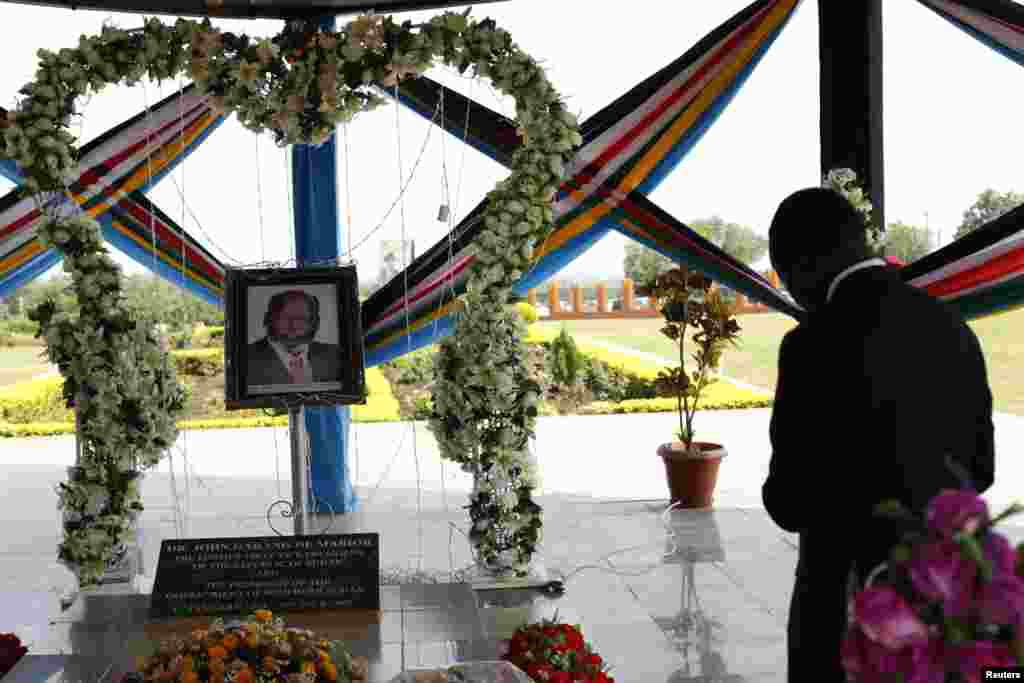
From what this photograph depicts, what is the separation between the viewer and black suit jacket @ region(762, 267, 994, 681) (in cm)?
157

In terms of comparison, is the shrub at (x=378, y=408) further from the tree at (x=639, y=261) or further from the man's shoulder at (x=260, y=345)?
the man's shoulder at (x=260, y=345)

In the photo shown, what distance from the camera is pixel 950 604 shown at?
2.95ft

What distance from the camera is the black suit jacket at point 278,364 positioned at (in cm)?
417

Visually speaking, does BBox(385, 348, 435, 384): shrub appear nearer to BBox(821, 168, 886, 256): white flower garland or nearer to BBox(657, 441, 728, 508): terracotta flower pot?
BBox(657, 441, 728, 508): terracotta flower pot

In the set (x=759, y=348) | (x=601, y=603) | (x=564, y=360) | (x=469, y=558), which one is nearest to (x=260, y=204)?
(x=469, y=558)

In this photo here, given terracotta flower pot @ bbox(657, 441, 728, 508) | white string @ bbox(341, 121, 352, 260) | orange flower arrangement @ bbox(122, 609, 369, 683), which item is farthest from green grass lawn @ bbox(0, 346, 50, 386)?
orange flower arrangement @ bbox(122, 609, 369, 683)

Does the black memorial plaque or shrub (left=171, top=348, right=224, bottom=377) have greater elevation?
shrub (left=171, top=348, right=224, bottom=377)

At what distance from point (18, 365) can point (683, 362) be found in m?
8.45

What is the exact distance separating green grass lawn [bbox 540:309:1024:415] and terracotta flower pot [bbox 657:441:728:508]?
6.71 m

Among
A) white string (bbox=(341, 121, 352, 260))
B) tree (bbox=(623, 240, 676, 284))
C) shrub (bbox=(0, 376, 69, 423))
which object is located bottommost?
shrub (bbox=(0, 376, 69, 423))

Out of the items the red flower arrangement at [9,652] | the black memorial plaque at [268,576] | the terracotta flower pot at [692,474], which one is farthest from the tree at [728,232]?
the red flower arrangement at [9,652]

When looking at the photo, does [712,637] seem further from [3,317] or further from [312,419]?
[3,317]

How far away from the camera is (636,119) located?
516cm

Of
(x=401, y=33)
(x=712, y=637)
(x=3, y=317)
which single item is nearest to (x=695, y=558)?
(x=712, y=637)
